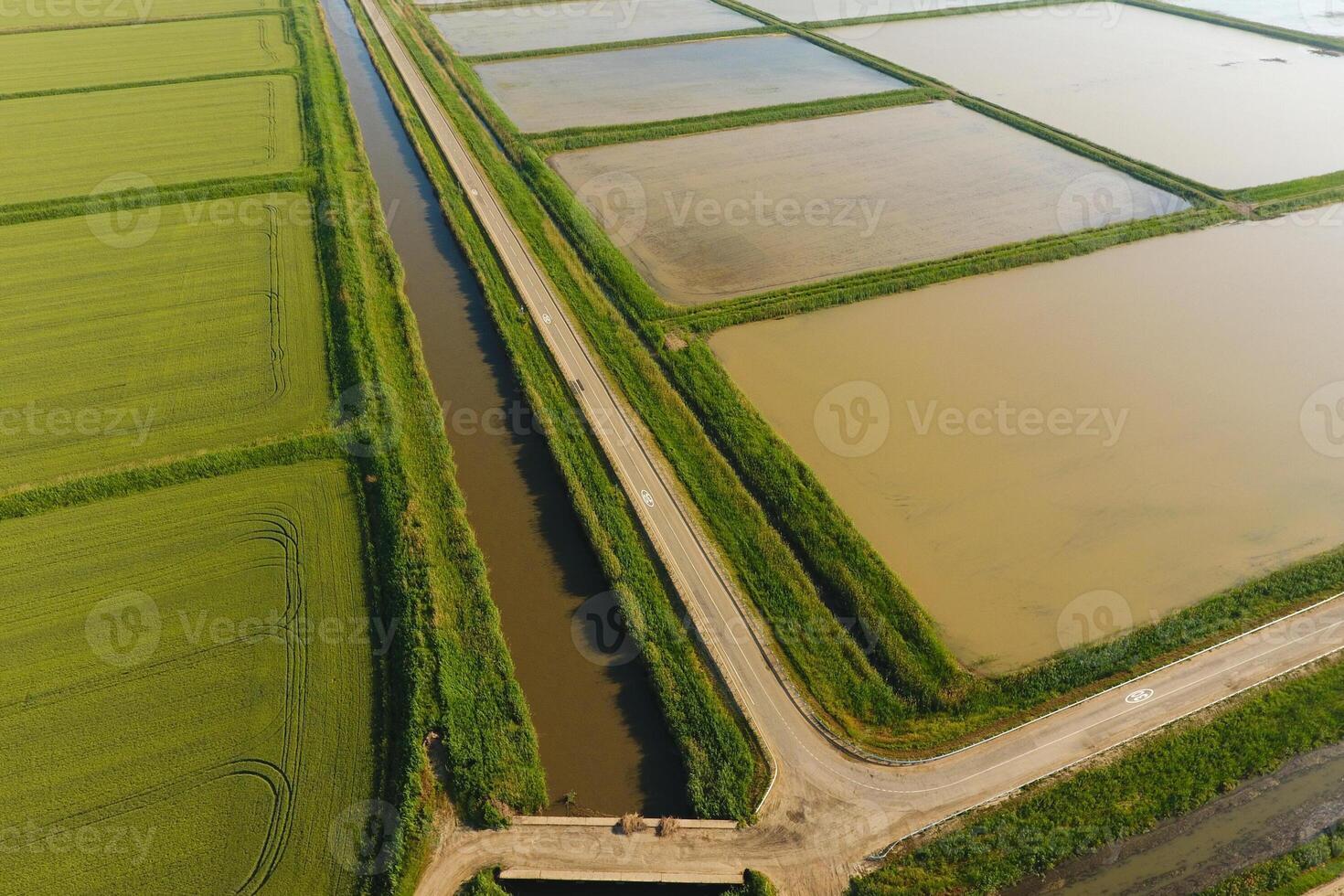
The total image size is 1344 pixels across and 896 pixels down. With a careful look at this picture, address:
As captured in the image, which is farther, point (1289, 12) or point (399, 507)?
point (1289, 12)

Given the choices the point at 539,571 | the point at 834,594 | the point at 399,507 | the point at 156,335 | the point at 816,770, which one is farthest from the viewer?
the point at 156,335

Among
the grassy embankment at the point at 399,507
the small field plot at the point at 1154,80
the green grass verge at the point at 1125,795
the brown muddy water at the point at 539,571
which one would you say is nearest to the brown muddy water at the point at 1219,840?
the green grass verge at the point at 1125,795

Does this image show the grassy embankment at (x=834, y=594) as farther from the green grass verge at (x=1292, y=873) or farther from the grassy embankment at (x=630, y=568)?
the green grass verge at (x=1292, y=873)

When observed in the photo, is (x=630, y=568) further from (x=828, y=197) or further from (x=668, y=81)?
(x=668, y=81)

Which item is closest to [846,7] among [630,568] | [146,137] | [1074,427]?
[146,137]

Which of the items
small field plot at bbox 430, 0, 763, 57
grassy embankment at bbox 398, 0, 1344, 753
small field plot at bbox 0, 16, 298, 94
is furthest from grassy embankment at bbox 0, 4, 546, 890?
small field plot at bbox 430, 0, 763, 57

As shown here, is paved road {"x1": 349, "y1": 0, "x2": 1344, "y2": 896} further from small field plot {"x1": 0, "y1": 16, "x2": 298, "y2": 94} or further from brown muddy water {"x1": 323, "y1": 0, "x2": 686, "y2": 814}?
small field plot {"x1": 0, "y1": 16, "x2": 298, "y2": 94}
